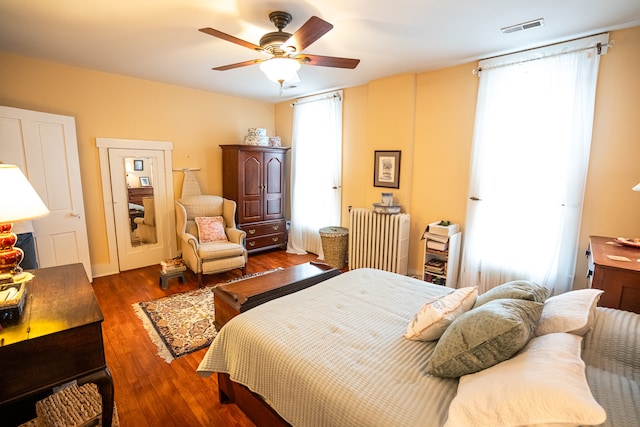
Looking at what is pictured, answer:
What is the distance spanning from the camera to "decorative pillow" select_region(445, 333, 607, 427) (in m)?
0.79

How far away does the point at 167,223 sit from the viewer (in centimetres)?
441

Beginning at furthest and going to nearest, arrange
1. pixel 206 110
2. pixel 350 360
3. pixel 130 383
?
pixel 206 110
pixel 130 383
pixel 350 360

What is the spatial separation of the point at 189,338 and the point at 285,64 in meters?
2.34

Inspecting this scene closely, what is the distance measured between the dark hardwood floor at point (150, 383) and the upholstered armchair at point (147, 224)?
3.71 feet

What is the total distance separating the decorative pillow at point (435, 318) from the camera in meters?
1.40

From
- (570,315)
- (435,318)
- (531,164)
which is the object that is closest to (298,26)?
(435,318)

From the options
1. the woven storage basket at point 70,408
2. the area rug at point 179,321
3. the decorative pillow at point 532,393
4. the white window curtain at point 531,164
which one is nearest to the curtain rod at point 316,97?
the white window curtain at point 531,164

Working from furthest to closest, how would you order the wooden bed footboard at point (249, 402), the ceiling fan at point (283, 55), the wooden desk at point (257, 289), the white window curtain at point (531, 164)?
the white window curtain at point (531, 164), the ceiling fan at point (283, 55), the wooden desk at point (257, 289), the wooden bed footboard at point (249, 402)

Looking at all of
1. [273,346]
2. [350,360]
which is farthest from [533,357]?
[273,346]

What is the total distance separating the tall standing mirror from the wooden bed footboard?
3121 mm

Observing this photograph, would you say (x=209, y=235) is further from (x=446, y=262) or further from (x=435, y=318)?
(x=435, y=318)

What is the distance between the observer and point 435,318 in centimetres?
141

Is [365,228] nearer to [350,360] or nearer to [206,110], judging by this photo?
[350,360]

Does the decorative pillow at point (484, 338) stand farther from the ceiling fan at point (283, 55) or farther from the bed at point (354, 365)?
the ceiling fan at point (283, 55)
